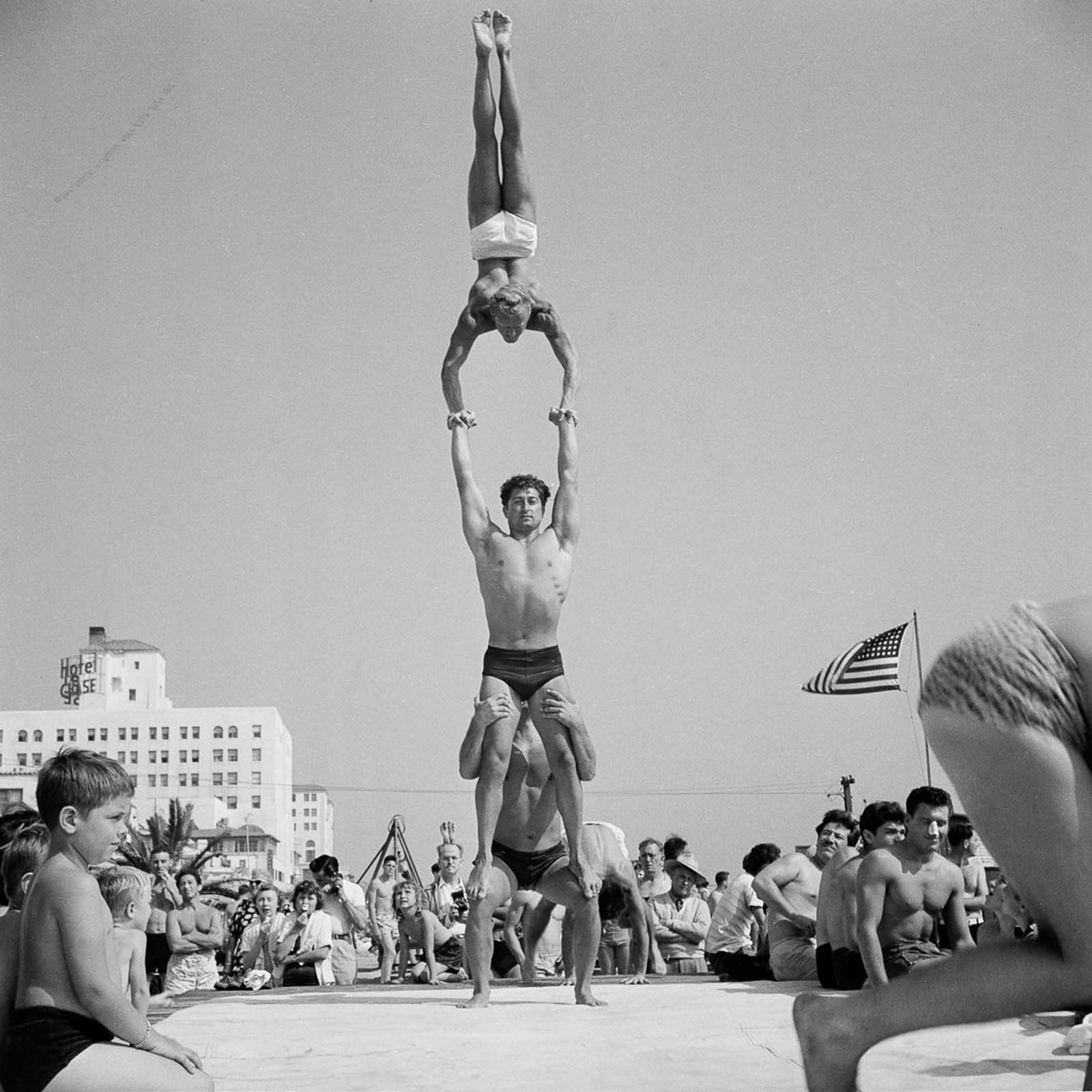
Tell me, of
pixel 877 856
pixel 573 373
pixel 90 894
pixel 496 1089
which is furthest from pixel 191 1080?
pixel 573 373

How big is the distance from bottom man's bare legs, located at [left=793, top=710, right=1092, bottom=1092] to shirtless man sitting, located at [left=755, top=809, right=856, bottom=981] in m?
7.01

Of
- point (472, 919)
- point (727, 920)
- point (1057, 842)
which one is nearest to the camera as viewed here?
point (1057, 842)

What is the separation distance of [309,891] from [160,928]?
1.63 meters

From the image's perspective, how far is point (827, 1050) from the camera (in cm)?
260

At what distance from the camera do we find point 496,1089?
14.7 ft

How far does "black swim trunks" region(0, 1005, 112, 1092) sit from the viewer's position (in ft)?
11.9

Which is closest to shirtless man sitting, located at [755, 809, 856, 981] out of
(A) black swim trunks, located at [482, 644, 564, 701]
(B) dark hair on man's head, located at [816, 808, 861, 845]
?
(B) dark hair on man's head, located at [816, 808, 861, 845]

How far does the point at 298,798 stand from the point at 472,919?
148919mm

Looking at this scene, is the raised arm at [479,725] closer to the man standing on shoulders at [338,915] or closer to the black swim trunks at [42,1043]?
the man standing on shoulders at [338,915]

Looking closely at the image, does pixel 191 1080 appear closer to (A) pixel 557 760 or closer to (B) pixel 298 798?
(A) pixel 557 760

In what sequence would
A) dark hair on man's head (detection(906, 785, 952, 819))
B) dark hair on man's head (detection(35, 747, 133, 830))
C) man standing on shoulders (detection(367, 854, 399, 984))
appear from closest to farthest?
dark hair on man's head (detection(35, 747, 133, 830))
dark hair on man's head (detection(906, 785, 952, 819))
man standing on shoulders (detection(367, 854, 399, 984))

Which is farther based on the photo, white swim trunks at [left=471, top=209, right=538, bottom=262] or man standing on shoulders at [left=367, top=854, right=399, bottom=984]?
→ man standing on shoulders at [left=367, top=854, right=399, bottom=984]

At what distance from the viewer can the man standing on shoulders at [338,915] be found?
39.4 feet

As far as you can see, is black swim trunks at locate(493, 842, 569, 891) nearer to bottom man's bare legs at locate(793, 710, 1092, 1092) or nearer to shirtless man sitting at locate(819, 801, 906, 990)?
shirtless man sitting at locate(819, 801, 906, 990)
